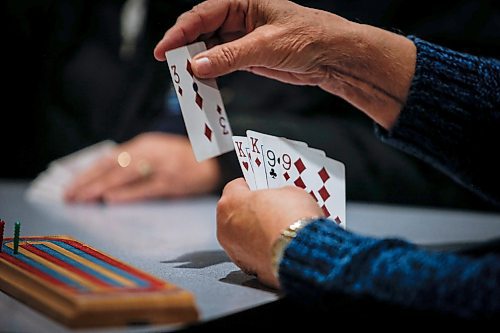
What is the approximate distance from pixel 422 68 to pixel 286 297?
610 millimetres

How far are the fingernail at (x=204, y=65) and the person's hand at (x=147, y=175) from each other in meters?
1.06

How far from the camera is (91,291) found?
94cm

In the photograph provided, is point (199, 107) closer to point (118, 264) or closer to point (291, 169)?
point (291, 169)

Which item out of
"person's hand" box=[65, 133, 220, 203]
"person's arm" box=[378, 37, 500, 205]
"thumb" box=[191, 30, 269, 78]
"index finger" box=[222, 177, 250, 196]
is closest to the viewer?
"index finger" box=[222, 177, 250, 196]

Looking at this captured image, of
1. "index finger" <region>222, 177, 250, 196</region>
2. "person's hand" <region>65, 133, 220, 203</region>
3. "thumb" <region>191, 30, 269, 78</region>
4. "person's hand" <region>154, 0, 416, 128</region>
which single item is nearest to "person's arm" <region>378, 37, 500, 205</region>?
"person's hand" <region>154, 0, 416, 128</region>

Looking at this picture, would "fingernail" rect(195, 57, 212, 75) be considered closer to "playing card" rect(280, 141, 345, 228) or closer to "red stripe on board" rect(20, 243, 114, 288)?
"playing card" rect(280, 141, 345, 228)

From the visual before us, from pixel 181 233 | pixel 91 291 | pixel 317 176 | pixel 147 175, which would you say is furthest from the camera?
pixel 147 175

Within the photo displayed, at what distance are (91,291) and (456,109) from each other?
859 millimetres

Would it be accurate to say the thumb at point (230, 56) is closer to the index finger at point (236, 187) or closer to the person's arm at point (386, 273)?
the index finger at point (236, 187)

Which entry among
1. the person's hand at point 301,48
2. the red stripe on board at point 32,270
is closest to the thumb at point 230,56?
the person's hand at point 301,48

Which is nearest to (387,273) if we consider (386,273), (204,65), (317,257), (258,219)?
(386,273)

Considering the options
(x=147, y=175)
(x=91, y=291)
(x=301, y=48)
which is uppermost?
(x=301, y=48)

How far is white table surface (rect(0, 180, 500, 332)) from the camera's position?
107 cm

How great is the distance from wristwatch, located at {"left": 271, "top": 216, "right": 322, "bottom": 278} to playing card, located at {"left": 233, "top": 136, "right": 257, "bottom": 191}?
191 millimetres
